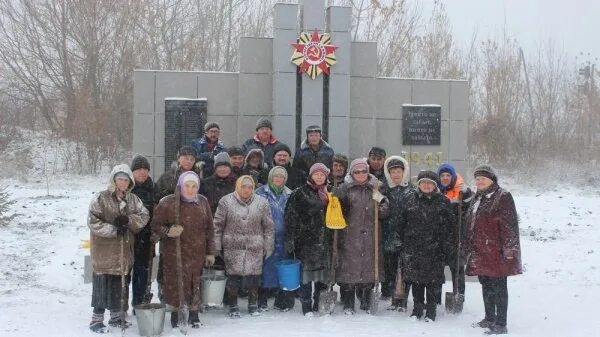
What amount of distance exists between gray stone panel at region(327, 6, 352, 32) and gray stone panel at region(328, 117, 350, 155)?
4.53 feet

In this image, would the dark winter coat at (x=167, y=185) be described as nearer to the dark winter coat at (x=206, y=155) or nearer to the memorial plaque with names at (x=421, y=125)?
the dark winter coat at (x=206, y=155)

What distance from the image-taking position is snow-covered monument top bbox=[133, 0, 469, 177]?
8719mm

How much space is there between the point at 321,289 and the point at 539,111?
21.1 metres

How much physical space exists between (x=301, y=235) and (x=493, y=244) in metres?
1.79

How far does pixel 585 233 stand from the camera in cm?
1016

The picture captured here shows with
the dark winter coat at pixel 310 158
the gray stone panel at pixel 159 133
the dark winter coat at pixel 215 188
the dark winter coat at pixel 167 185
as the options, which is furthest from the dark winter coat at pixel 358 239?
the gray stone panel at pixel 159 133

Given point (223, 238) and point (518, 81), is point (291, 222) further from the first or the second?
point (518, 81)

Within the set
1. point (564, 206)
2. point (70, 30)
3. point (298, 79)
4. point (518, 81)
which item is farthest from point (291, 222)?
point (518, 81)

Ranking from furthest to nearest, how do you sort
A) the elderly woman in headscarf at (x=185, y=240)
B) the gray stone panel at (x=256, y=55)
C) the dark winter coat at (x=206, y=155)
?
the gray stone panel at (x=256, y=55) → the dark winter coat at (x=206, y=155) → the elderly woman in headscarf at (x=185, y=240)

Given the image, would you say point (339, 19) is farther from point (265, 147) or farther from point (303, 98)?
point (265, 147)

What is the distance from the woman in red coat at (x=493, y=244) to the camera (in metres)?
5.11

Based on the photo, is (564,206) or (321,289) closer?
(321,289)

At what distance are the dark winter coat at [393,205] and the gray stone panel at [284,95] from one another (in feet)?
9.88

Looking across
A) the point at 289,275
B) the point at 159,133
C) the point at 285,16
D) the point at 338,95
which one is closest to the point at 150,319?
the point at 289,275
